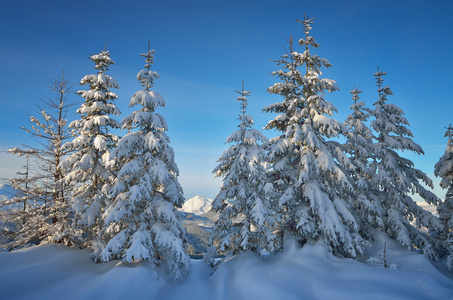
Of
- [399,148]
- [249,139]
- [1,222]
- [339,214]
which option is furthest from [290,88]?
[1,222]

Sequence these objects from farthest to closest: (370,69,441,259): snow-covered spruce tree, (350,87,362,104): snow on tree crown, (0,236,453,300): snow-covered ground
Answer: (350,87,362,104): snow on tree crown, (370,69,441,259): snow-covered spruce tree, (0,236,453,300): snow-covered ground

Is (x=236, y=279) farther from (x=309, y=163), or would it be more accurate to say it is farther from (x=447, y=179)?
(x=447, y=179)

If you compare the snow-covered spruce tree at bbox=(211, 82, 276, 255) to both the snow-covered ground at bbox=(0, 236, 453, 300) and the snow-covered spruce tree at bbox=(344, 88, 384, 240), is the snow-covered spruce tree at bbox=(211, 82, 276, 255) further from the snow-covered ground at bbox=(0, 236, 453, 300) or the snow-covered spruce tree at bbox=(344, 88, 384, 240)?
the snow-covered spruce tree at bbox=(344, 88, 384, 240)

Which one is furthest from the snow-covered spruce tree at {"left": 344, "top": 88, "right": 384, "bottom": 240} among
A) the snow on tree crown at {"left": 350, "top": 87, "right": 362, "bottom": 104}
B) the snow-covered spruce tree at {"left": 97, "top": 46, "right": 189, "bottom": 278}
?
the snow-covered spruce tree at {"left": 97, "top": 46, "right": 189, "bottom": 278}

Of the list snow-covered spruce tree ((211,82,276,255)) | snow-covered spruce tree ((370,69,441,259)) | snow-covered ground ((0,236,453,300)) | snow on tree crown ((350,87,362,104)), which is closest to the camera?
snow-covered ground ((0,236,453,300))

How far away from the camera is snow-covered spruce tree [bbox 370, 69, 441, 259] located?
17828 mm

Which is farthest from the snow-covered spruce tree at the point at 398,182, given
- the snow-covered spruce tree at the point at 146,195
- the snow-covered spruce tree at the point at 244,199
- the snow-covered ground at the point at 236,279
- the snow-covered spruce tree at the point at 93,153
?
the snow-covered spruce tree at the point at 93,153

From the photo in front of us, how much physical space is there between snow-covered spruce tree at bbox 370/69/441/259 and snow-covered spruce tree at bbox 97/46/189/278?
14.9 m

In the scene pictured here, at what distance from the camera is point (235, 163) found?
1617cm

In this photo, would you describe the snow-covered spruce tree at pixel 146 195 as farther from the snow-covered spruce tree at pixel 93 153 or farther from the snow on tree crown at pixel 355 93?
the snow on tree crown at pixel 355 93

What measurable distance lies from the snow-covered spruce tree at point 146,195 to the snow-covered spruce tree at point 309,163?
6523mm

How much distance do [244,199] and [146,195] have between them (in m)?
6.08

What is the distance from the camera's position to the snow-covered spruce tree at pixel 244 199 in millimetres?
14961

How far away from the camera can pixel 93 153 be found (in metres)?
16.2
